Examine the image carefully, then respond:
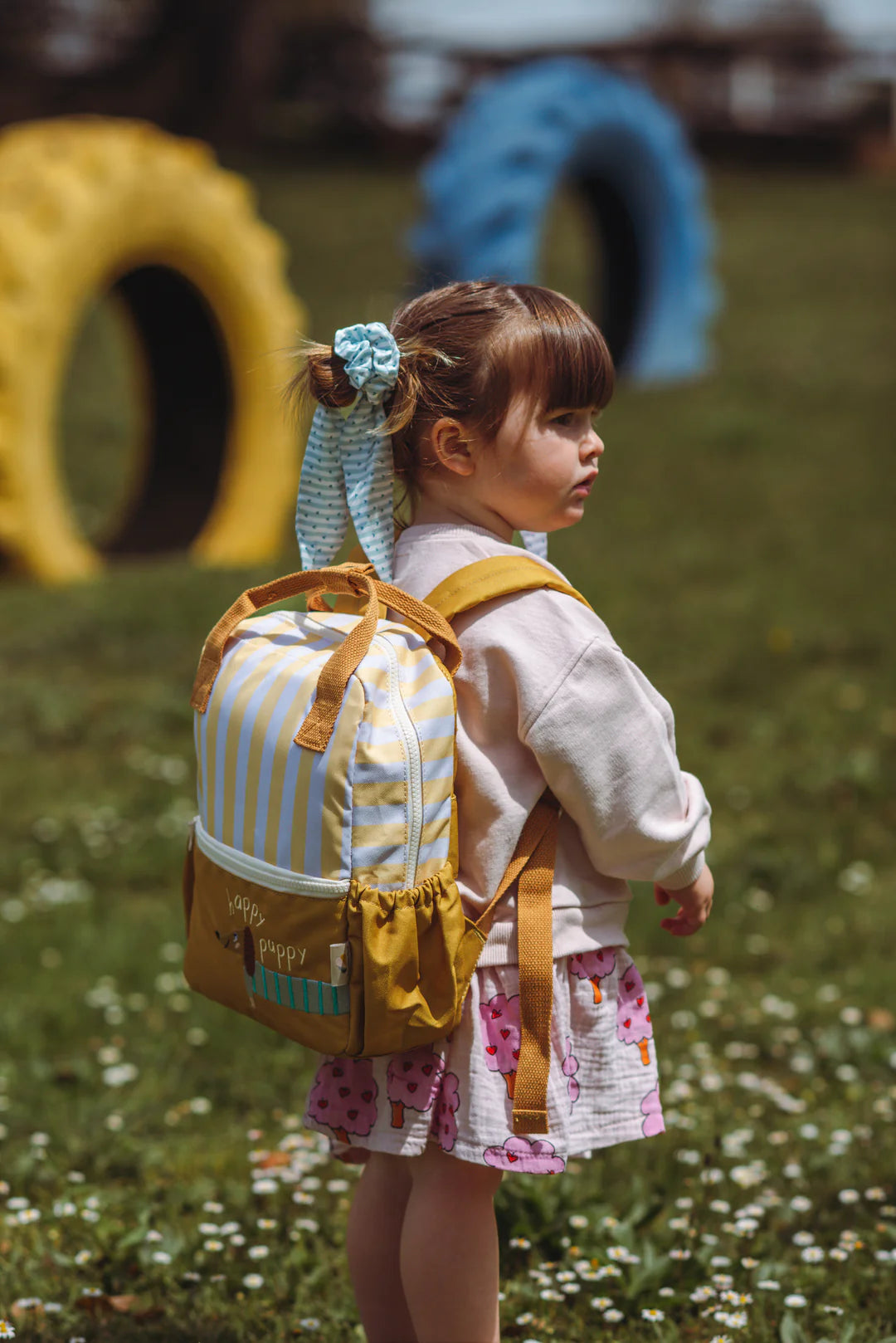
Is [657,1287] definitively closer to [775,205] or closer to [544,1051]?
[544,1051]

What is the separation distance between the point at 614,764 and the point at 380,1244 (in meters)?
0.82

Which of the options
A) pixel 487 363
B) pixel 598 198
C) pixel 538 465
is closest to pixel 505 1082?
pixel 538 465

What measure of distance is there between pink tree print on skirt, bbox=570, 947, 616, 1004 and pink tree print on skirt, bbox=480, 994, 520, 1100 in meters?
0.10

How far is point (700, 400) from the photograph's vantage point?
10.7 metres

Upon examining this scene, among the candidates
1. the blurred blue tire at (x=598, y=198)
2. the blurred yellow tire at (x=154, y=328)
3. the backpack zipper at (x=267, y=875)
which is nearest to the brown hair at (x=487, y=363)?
the backpack zipper at (x=267, y=875)

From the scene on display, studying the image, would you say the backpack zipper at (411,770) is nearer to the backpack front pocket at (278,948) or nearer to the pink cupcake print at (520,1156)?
the backpack front pocket at (278,948)

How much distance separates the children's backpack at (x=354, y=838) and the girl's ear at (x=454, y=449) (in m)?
0.15

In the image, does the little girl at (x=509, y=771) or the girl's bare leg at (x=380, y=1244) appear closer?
the little girl at (x=509, y=771)

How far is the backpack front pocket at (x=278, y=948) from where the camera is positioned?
6.22 feet

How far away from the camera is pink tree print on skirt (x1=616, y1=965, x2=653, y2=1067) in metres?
2.15

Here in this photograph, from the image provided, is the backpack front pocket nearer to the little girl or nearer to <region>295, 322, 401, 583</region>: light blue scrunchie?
the little girl

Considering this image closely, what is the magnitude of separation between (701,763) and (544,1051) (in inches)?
144

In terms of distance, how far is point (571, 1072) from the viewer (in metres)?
Result: 2.08

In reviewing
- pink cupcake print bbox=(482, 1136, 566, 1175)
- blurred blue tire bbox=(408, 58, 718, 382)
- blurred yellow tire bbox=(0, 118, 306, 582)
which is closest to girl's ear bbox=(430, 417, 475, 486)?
pink cupcake print bbox=(482, 1136, 566, 1175)
